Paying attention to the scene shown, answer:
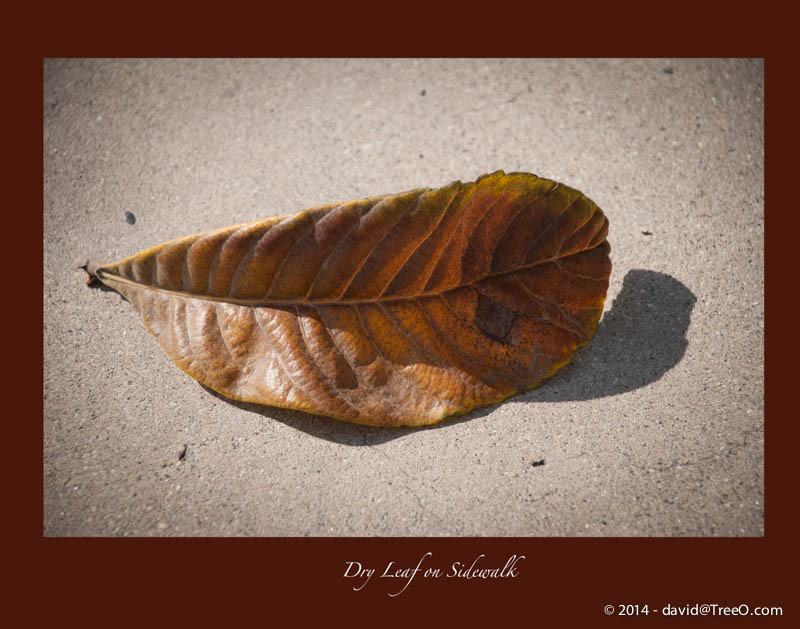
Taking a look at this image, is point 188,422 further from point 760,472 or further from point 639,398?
point 760,472

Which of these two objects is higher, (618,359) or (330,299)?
(330,299)

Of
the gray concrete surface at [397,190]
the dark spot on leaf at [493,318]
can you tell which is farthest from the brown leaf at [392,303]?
the gray concrete surface at [397,190]

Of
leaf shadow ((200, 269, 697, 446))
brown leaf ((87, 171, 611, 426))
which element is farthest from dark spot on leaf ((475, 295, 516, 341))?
leaf shadow ((200, 269, 697, 446))

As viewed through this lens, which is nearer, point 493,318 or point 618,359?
point 493,318

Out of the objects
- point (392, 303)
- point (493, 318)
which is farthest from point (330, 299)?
point (493, 318)

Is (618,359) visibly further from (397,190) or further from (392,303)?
(397,190)

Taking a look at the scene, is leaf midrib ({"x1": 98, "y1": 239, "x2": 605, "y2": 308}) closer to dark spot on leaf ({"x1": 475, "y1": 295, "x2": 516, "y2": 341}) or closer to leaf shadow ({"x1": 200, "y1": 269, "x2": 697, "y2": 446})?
dark spot on leaf ({"x1": 475, "y1": 295, "x2": 516, "y2": 341})
